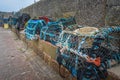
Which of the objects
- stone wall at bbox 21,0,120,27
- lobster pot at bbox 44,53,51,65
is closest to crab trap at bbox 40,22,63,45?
lobster pot at bbox 44,53,51,65

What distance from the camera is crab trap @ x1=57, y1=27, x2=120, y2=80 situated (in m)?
3.08

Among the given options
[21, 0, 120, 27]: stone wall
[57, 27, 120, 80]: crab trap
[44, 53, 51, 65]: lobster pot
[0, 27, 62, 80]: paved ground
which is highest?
[21, 0, 120, 27]: stone wall

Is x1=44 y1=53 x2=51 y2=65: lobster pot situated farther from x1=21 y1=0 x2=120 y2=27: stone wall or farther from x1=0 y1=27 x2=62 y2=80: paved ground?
x1=21 y1=0 x2=120 y2=27: stone wall

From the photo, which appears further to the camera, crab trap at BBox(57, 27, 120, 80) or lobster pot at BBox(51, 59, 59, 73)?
lobster pot at BBox(51, 59, 59, 73)

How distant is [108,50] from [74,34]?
790 mm

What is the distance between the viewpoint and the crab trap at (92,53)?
3.08 meters

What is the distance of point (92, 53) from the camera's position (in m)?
3.15

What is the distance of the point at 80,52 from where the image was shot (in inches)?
130

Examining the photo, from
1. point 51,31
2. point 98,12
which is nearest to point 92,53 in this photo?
point 98,12

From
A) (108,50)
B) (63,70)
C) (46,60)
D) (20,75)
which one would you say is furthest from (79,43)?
(46,60)

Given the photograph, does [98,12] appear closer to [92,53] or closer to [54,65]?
[54,65]

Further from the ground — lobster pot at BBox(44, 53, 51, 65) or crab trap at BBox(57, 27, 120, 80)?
crab trap at BBox(57, 27, 120, 80)

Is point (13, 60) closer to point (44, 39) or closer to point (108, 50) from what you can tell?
point (44, 39)

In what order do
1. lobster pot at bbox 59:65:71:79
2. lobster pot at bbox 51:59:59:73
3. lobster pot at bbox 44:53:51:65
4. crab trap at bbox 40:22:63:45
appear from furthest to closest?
crab trap at bbox 40:22:63:45 < lobster pot at bbox 44:53:51:65 < lobster pot at bbox 51:59:59:73 < lobster pot at bbox 59:65:71:79
